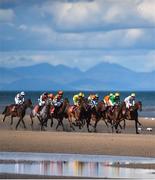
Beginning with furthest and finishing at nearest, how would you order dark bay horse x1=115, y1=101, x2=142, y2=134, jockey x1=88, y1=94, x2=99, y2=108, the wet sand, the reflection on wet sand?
jockey x1=88, y1=94, x2=99, y2=108 → dark bay horse x1=115, y1=101, x2=142, y2=134 → the wet sand → the reflection on wet sand

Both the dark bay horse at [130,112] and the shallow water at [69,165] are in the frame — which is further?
the dark bay horse at [130,112]

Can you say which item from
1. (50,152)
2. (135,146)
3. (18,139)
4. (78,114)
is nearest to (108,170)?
(50,152)

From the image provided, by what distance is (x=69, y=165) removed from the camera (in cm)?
2577

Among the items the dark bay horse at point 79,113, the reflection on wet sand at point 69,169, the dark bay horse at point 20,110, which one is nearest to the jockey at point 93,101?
the dark bay horse at point 79,113

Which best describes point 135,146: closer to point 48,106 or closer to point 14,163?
point 14,163

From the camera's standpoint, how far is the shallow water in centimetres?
2358

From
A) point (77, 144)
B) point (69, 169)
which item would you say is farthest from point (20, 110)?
point (69, 169)

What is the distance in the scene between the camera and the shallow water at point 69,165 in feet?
77.4

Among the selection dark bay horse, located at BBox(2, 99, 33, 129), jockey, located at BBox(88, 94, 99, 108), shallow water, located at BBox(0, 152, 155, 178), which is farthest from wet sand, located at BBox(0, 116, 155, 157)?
Answer: dark bay horse, located at BBox(2, 99, 33, 129)

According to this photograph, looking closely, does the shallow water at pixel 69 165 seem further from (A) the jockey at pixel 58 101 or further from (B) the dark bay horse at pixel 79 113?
(A) the jockey at pixel 58 101

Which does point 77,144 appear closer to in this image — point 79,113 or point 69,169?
point 69,169

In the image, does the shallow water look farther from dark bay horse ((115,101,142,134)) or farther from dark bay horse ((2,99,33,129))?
dark bay horse ((2,99,33,129))

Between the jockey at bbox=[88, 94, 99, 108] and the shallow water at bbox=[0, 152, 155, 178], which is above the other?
the jockey at bbox=[88, 94, 99, 108]

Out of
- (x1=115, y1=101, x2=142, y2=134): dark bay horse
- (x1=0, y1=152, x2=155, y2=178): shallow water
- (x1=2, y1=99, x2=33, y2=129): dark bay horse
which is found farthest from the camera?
(x1=2, y1=99, x2=33, y2=129): dark bay horse
